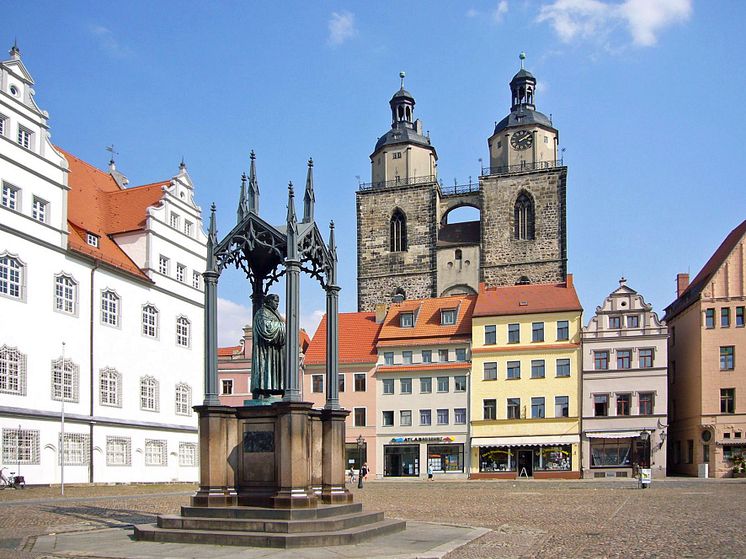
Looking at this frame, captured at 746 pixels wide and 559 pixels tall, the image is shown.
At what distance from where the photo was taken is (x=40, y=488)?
34.1m

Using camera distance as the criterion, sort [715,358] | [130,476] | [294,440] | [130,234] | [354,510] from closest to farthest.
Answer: [294,440] → [354,510] → [130,476] → [130,234] → [715,358]

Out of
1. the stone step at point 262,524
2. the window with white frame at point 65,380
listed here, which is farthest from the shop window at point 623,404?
the stone step at point 262,524

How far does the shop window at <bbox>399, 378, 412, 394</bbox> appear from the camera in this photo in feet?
181

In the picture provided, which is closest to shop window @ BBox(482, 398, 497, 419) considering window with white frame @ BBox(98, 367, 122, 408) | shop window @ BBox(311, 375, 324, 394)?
shop window @ BBox(311, 375, 324, 394)

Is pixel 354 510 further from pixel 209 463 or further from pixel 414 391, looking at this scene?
pixel 414 391

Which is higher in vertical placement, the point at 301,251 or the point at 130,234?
the point at 130,234

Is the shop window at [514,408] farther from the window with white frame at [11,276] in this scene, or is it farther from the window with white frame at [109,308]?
the window with white frame at [11,276]

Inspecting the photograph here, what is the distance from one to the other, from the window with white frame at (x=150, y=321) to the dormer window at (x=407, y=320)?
18475 millimetres

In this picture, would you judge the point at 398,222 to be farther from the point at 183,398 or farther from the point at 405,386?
the point at 183,398

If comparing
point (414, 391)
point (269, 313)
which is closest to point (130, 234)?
point (414, 391)

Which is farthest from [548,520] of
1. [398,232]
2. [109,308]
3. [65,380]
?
[398,232]

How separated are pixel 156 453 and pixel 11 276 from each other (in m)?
12.4

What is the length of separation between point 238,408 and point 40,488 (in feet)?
75.7

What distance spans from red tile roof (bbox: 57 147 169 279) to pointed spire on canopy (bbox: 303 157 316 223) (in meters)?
25.7
